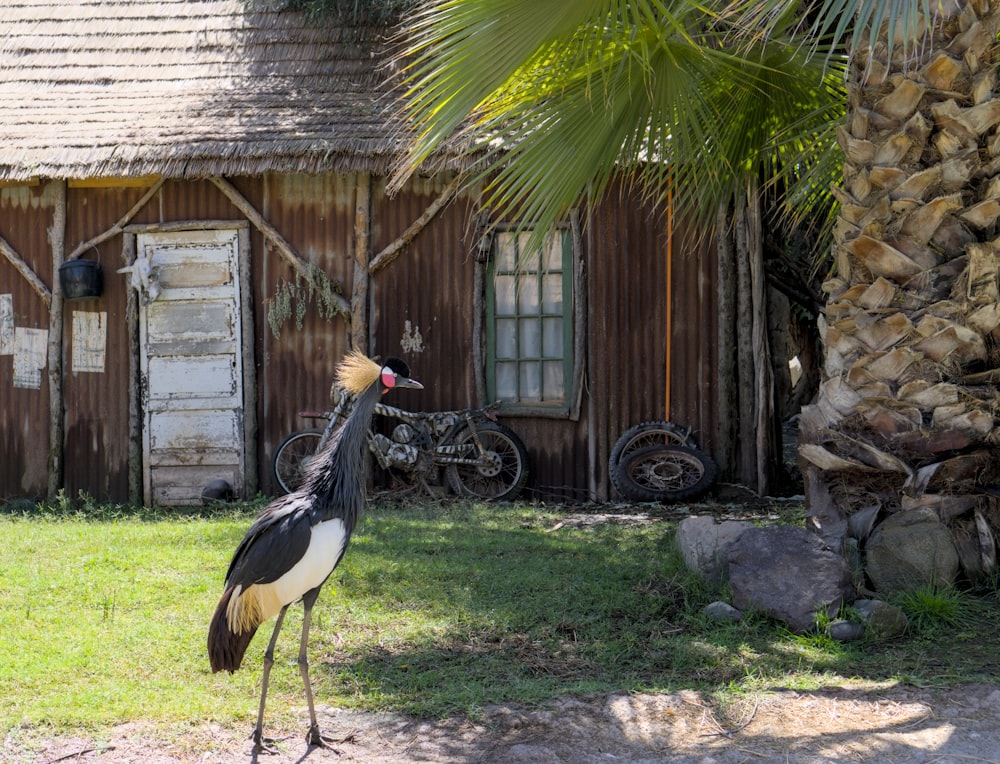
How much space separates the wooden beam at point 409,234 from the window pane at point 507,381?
1.37 metres

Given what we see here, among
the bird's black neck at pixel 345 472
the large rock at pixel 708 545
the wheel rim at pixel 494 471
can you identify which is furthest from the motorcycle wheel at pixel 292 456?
the bird's black neck at pixel 345 472

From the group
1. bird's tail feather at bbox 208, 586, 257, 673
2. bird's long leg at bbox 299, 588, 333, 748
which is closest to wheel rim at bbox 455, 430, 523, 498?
bird's long leg at bbox 299, 588, 333, 748

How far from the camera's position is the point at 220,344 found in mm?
9992

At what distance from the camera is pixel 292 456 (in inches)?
384

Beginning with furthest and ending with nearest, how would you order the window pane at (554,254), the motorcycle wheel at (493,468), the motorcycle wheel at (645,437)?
the window pane at (554,254), the motorcycle wheel at (493,468), the motorcycle wheel at (645,437)

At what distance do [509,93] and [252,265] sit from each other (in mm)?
4351

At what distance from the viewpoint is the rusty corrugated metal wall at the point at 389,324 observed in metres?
9.50

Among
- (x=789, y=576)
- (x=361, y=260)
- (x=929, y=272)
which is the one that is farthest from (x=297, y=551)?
(x=361, y=260)

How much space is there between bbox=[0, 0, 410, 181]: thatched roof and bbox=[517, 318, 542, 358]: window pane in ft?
6.14

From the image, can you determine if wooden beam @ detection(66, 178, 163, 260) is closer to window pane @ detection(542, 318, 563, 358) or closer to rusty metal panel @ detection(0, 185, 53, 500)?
rusty metal panel @ detection(0, 185, 53, 500)

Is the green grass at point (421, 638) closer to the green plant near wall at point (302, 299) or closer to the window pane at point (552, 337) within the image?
the window pane at point (552, 337)

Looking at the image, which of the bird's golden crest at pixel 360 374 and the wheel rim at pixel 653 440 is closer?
the bird's golden crest at pixel 360 374

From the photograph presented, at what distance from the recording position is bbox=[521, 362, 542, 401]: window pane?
9.83 m

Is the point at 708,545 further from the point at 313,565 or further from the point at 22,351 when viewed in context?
the point at 22,351
